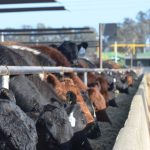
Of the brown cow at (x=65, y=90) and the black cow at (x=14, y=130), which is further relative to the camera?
the brown cow at (x=65, y=90)

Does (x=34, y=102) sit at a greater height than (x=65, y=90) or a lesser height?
greater

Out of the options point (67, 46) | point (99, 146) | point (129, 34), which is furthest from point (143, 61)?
point (99, 146)

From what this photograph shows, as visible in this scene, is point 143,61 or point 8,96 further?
point 143,61

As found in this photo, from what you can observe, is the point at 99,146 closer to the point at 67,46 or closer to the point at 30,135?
the point at 30,135

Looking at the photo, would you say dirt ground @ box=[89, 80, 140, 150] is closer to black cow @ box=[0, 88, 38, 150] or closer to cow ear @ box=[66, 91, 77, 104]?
cow ear @ box=[66, 91, 77, 104]

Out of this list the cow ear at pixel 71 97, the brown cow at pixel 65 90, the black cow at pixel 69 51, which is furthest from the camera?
the black cow at pixel 69 51

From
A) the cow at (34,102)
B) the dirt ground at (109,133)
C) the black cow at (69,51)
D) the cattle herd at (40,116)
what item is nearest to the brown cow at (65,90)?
the cattle herd at (40,116)

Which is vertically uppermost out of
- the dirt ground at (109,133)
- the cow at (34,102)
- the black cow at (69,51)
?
the cow at (34,102)

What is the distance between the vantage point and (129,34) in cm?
10819

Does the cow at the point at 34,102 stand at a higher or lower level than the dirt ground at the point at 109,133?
higher

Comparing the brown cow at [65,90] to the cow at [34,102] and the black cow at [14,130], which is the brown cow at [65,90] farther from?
the black cow at [14,130]

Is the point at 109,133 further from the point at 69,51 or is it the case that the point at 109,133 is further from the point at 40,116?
the point at 69,51

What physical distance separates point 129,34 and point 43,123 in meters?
105

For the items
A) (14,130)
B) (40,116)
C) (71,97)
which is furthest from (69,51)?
(14,130)
